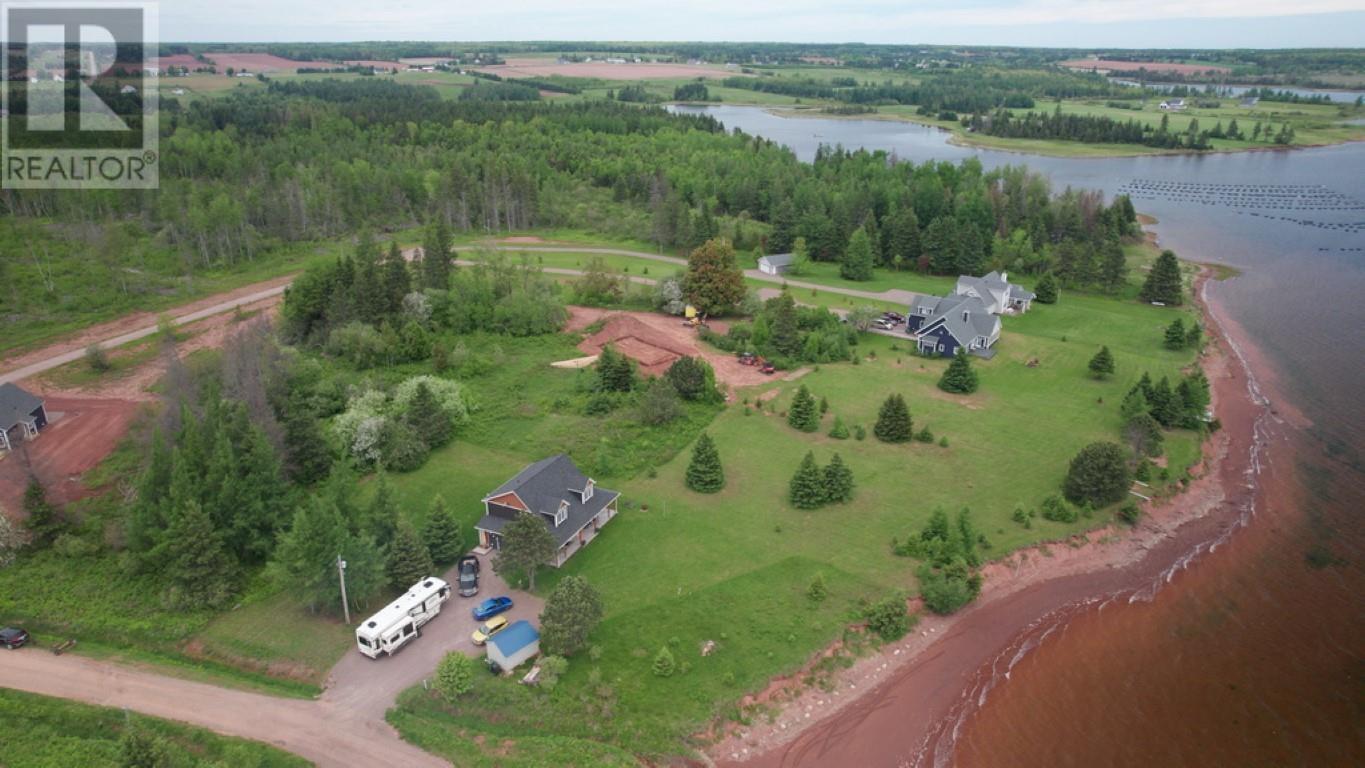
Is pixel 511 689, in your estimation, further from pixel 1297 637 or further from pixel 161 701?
pixel 1297 637

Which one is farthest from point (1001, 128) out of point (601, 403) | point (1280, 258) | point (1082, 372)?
point (601, 403)

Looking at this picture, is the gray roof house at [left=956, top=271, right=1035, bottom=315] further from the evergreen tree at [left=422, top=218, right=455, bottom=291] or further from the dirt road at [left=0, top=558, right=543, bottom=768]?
the dirt road at [left=0, top=558, right=543, bottom=768]

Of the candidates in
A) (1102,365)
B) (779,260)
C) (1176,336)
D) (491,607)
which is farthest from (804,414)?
(779,260)

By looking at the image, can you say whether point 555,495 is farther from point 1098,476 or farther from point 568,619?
point 1098,476

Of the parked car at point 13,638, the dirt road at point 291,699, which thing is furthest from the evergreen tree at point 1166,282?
the parked car at point 13,638

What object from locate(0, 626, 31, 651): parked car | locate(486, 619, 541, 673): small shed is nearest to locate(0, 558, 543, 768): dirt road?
locate(0, 626, 31, 651): parked car

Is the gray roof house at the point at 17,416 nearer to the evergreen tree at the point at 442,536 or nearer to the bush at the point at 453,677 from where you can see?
the evergreen tree at the point at 442,536

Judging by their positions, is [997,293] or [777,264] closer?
[997,293]
